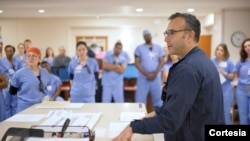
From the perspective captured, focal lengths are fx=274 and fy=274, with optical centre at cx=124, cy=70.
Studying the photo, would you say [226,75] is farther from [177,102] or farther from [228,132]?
Answer: [177,102]

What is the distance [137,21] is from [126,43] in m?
0.73

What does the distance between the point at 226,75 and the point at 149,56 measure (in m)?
1.15

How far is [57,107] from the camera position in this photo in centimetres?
227

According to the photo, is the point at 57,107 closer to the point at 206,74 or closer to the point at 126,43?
the point at 206,74

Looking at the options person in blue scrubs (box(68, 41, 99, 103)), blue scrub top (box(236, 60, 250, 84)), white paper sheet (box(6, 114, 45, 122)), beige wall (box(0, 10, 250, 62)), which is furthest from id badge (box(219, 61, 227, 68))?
beige wall (box(0, 10, 250, 62))

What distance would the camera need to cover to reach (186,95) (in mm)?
1082

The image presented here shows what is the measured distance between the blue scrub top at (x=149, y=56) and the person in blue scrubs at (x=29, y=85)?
1985 mm

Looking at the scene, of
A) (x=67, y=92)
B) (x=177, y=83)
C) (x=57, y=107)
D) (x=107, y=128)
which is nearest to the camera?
(x=177, y=83)

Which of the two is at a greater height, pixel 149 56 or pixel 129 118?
pixel 149 56

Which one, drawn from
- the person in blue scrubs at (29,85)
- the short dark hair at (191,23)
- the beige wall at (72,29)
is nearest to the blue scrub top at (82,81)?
the person in blue scrubs at (29,85)

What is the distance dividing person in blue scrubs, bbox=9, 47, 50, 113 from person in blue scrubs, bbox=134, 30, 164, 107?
195 centimetres

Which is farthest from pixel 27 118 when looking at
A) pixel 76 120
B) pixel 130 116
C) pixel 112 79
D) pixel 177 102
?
pixel 112 79

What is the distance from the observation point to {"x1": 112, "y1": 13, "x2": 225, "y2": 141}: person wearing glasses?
1088mm

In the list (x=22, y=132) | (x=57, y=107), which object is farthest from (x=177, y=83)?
(x=57, y=107)
